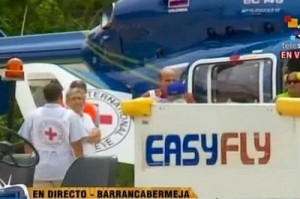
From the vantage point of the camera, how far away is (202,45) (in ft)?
43.2

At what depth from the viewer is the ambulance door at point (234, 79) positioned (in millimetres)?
12516

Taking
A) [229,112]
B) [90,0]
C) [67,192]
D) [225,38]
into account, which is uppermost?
[90,0]

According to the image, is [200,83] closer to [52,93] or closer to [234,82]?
[234,82]

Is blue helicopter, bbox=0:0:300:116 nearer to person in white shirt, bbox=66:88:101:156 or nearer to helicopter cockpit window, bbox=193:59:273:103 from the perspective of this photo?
helicopter cockpit window, bbox=193:59:273:103

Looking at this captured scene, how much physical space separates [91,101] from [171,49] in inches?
40.7

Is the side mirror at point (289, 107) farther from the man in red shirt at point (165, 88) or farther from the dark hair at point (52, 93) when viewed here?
the man in red shirt at point (165, 88)

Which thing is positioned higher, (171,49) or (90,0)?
(90,0)

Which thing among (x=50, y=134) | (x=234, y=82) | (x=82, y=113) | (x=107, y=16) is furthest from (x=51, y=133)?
(x=107, y=16)

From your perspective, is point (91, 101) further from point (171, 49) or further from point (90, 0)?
point (90, 0)

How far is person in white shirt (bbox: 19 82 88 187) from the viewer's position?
10.3 meters

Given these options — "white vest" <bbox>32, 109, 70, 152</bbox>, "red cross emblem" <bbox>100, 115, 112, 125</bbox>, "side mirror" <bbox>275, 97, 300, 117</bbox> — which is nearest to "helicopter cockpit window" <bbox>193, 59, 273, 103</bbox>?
"red cross emblem" <bbox>100, 115, 112, 125</bbox>

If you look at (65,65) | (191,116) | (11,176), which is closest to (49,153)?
(11,176)

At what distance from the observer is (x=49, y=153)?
1030 centimetres

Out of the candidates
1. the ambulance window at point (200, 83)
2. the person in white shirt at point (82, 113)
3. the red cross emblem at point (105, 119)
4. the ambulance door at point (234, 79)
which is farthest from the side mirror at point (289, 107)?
the red cross emblem at point (105, 119)
